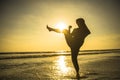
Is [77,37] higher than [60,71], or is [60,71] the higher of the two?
[77,37]

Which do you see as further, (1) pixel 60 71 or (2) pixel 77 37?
(1) pixel 60 71

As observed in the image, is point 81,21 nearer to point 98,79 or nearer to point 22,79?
point 98,79

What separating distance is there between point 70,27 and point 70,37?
1.30 feet

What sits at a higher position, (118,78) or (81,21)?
(81,21)

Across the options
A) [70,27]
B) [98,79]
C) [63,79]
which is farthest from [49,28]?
[98,79]

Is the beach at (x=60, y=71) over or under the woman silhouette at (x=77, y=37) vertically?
under

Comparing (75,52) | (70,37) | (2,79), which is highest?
(70,37)

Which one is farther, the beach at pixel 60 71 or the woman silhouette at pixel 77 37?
the beach at pixel 60 71

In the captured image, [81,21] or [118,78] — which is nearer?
[118,78]

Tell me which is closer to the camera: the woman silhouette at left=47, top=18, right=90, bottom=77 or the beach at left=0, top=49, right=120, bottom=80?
the woman silhouette at left=47, top=18, right=90, bottom=77

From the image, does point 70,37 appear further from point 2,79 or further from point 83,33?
point 2,79

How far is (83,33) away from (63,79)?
1.97m

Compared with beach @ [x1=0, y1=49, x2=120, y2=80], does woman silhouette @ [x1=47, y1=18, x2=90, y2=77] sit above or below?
above

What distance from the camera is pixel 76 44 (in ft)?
29.4
